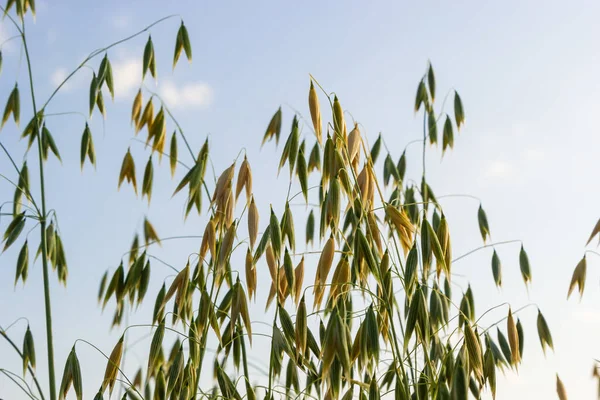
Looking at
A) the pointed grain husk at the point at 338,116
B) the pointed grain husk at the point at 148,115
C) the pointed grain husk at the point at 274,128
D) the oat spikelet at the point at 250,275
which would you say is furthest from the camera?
the pointed grain husk at the point at 148,115

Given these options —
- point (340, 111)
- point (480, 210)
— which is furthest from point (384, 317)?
point (480, 210)

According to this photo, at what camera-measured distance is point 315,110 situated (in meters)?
1.66

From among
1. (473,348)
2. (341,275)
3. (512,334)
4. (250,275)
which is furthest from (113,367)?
(512,334)

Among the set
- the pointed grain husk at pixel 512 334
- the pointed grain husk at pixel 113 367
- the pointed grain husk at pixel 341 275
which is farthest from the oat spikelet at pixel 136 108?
the pointed grain husk at pixel 512 334

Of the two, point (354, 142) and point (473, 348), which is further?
point (354, 142)

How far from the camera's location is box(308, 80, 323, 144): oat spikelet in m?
1.66

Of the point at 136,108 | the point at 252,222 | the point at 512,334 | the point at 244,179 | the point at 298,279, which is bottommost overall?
the point at 512,334

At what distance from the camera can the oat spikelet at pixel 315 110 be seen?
5.43 feet

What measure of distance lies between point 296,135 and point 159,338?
59 cm

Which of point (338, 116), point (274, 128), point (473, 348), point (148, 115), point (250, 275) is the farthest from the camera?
point (148, 115)

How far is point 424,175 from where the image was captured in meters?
2.67

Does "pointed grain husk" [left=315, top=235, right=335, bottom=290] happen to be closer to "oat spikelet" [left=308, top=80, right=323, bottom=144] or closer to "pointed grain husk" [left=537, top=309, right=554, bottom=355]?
"oat spikelet" [left=308, top=80, right=323, bottom=144]

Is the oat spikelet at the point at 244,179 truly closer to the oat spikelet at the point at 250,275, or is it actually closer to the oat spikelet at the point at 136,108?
the oat spikelet at the point at 250,275

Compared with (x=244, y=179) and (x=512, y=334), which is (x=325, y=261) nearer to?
(x=244, y=179)
